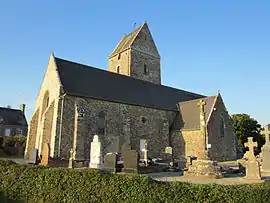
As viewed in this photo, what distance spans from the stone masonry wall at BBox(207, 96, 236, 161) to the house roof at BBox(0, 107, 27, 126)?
31.2 meters

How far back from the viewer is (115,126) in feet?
A: 68.3

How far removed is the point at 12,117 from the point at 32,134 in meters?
20.2

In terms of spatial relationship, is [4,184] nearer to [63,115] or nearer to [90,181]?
[90,181]

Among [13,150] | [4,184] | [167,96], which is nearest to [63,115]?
[4,184]

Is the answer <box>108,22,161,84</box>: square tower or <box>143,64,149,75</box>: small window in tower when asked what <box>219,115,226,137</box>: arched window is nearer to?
<box>108,22,161,84</box>: square tower

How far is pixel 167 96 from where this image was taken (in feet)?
91.7

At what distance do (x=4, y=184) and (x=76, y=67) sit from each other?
15099mm

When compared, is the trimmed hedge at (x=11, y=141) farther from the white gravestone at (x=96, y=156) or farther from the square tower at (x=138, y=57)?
the white gravestone at (x=96, y=156)

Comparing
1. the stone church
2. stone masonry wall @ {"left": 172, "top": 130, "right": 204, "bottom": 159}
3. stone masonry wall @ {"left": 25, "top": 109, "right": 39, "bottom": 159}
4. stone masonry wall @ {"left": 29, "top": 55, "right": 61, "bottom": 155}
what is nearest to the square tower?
the stone church

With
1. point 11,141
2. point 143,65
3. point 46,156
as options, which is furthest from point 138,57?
point 46,156

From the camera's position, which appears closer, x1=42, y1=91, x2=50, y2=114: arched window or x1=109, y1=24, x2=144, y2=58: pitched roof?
x1=42, y1=91, x2=50, y2=114: arched window

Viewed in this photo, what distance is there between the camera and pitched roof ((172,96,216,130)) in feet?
76.6

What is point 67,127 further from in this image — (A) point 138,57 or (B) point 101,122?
(A) point 138,57

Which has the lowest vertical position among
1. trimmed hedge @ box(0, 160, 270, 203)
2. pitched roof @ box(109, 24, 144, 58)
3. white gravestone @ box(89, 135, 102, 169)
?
trimmed hedge @ box(0, 160, 270, 203)
